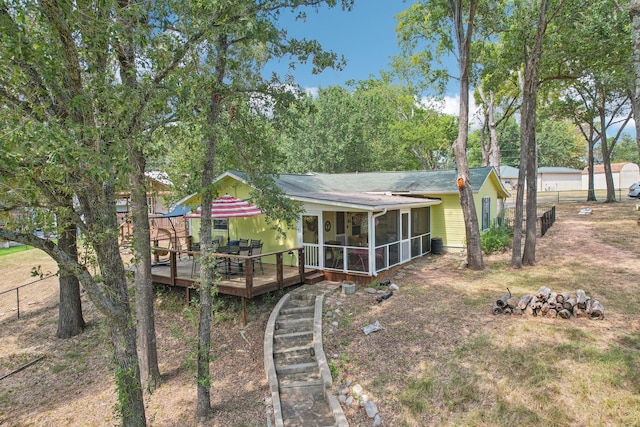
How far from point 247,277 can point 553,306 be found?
6647 mm

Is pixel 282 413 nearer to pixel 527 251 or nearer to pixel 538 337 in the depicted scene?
pixel 538 337

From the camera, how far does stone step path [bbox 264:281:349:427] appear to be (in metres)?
5.80

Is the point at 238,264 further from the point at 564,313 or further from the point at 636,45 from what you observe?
the point at 636,45

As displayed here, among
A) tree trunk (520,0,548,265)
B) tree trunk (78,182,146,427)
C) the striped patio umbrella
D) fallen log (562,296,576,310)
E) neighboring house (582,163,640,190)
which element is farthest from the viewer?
neighboring house (582,163,640,190)

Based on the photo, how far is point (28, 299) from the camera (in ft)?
40.9

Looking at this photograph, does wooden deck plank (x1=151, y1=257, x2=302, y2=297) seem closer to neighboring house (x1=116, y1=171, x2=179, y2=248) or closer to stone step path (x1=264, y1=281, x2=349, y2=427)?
A: stone step path (x1=264, y1=281, x2=349, y2=427)

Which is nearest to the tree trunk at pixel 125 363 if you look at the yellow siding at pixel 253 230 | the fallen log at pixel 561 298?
the yellow siding at pixel 253 230

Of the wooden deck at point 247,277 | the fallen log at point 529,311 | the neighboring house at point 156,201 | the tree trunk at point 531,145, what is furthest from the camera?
the tree trunk at point 531,145

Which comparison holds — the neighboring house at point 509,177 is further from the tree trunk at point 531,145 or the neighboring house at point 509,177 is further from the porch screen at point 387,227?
the porch screen at point 387,227

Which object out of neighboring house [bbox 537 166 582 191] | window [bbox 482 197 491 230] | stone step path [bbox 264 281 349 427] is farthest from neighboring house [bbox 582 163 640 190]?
stone step path [bbox 264 281 349 427]

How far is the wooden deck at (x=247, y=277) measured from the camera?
8820mm

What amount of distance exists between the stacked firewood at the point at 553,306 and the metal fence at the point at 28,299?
12731 mm

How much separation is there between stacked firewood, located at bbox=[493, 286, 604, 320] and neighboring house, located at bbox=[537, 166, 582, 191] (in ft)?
154

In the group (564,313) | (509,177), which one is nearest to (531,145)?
(564,313)
